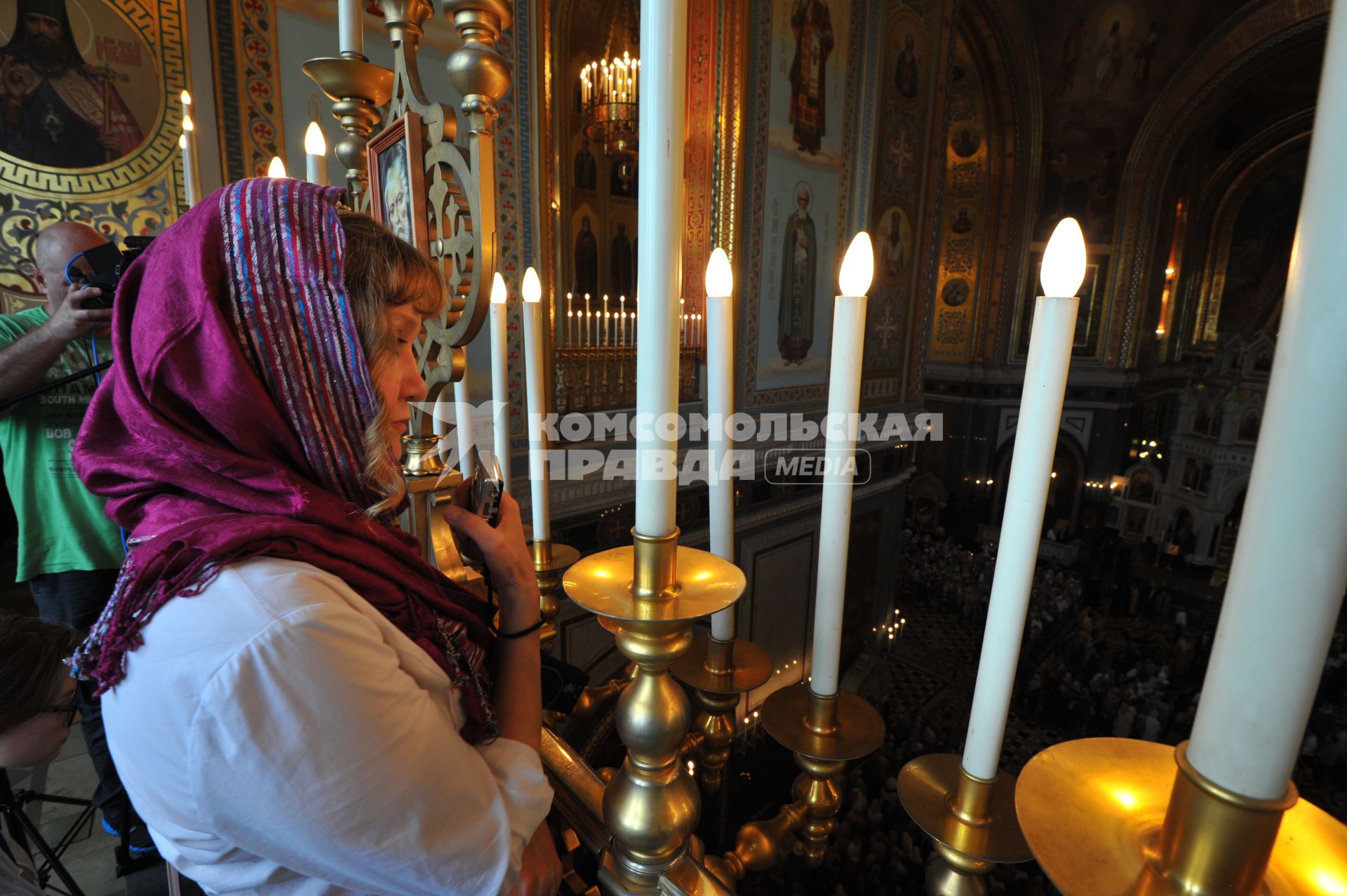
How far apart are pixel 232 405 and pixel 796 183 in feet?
16.1

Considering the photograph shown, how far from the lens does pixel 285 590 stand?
549mm

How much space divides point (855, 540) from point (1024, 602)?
5.88m

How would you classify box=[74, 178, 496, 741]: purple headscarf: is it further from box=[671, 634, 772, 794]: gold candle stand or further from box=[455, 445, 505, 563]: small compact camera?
box=[671, 634, 772, 794]: gold candle stand

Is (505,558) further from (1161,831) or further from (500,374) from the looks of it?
(1161,831)

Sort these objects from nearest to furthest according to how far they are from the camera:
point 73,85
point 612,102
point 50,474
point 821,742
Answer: point 821,742 < point 50,474 < point 73,85 < point 612,102

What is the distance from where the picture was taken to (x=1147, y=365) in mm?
11008

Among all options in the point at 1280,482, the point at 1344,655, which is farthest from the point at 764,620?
the point at 1344,655

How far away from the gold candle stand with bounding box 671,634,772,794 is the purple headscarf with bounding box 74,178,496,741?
1.25ft

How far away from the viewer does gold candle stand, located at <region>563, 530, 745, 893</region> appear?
53cm

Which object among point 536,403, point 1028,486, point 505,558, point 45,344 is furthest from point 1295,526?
point 45,344

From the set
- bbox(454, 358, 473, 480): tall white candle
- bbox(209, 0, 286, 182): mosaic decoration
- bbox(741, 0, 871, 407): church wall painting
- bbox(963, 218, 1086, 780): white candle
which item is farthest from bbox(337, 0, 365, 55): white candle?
bbox(741, 0, 871, 407): church wall painting

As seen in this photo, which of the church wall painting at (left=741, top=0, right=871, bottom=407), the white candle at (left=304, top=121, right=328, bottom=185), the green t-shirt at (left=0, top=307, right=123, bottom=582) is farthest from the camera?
the church wall painting at (left=741, top=0, right=871, bottom=407)

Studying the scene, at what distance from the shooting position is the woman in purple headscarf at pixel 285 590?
53 cm

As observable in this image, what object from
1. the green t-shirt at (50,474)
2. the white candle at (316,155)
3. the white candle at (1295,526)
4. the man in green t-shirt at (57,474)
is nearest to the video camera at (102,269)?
the man in green t-shirt at (57,474)
